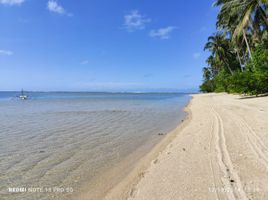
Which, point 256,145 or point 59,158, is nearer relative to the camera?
point 256,145

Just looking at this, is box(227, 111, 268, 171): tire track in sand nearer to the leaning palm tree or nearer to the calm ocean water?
the calm ocean water

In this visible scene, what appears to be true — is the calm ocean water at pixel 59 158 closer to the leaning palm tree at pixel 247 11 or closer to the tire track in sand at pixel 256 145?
the tire track in sand at pixel 256 145

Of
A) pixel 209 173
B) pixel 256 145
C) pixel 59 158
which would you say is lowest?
pixel 59 158

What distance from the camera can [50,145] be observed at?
6.67 m

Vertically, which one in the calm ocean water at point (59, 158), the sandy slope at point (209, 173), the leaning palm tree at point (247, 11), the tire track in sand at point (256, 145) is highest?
the leaning palm tree at point (247, 11)

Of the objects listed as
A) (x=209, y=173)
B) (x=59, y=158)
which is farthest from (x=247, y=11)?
(x=59, y=158)

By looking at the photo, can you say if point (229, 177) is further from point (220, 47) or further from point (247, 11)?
point (220, 47)

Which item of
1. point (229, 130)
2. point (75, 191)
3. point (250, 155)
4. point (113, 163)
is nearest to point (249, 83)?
point (229, 130)

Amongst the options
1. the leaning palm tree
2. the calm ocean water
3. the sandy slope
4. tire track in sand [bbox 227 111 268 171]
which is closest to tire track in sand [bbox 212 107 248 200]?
the sandy slope

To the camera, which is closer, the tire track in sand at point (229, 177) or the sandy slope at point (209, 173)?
the tire track in sand at point (229, 177)

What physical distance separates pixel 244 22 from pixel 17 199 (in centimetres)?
1925

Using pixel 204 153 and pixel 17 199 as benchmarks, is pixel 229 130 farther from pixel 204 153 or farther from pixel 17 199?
pixel 17 199

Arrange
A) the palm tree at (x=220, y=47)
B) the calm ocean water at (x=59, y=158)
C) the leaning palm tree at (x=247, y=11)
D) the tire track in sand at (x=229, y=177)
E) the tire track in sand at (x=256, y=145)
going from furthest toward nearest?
the palm tree at (x=220, y=47), the leaning palm tree at (x=247, y=11), the tire track in sand at (x=256, y=145), the calm ocean water at (x=59, y=158), the tire track in sand at (x=229, y=177)

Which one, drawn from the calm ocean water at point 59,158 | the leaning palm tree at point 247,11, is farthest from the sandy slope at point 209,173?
the leaning palm tree at point 247,11
